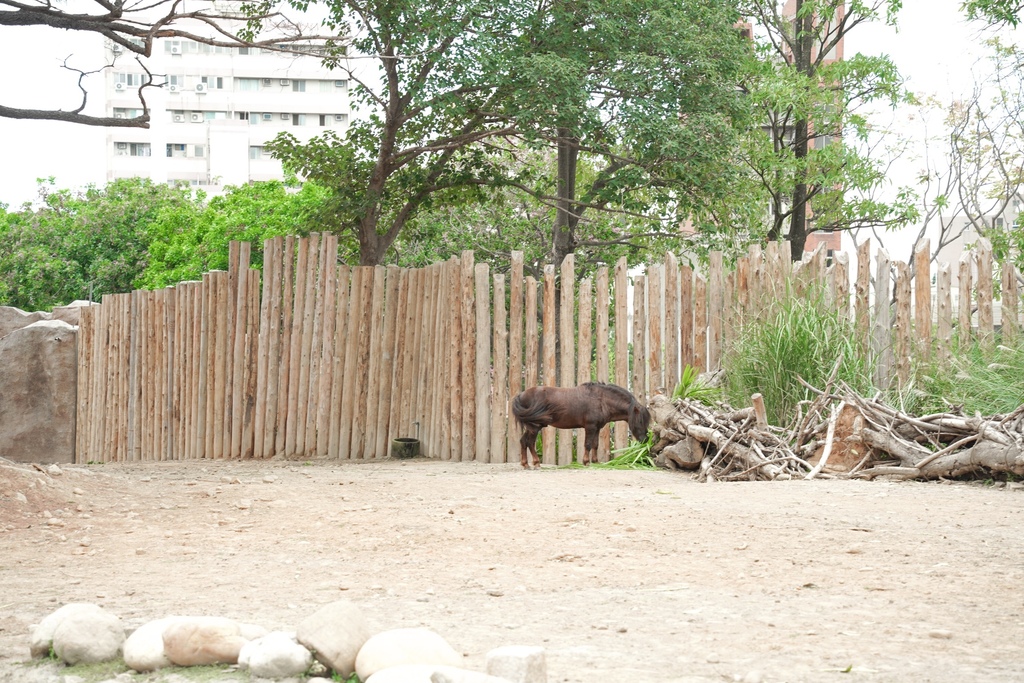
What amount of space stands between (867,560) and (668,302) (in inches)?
169

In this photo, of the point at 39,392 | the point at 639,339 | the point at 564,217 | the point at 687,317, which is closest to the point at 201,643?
the point at 639,339

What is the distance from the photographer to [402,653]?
2559 mm

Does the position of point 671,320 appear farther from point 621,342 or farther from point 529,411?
point 529,411

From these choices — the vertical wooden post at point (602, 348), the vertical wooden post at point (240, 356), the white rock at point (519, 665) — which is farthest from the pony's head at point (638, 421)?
the white rock at point (519, 665)

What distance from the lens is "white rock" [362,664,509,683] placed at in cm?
232

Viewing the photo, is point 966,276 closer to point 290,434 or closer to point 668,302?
point 668,302

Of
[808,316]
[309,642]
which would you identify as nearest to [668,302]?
[808,316]

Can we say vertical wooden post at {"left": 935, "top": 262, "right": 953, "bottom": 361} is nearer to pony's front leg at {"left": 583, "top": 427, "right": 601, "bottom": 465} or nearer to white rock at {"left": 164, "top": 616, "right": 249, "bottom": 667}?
pony's front leg at {"left": 583, "top": 427, "right": 601, "bottom": 465}

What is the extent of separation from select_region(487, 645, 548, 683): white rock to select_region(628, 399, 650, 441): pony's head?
4947mm

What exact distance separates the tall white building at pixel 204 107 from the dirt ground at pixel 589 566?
147 feet

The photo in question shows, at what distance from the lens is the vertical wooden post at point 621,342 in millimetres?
7969

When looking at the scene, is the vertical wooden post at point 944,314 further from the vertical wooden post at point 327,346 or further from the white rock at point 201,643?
the white rock at point 201,643

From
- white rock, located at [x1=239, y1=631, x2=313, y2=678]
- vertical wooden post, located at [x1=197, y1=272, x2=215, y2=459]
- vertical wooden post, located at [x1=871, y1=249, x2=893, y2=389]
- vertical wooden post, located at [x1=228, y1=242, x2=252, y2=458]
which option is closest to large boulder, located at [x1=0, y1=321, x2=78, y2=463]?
vertical wooden post, located at [x1=197, y1=272, x2=215, y2=459]

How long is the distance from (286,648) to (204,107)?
50850 millimetres
